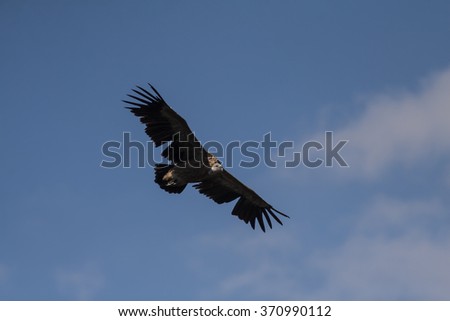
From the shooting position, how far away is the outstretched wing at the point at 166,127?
2042 centimetres

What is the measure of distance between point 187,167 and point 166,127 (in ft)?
4.33

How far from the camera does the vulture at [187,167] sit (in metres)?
20.5

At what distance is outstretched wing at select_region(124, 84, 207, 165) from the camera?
20.4m

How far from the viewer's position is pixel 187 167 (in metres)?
21.4

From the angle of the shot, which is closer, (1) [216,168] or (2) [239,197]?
(1) [216,168]

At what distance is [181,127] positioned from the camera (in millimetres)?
20656

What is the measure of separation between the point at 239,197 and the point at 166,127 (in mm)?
3623

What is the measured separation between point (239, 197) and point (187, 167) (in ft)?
7.93
